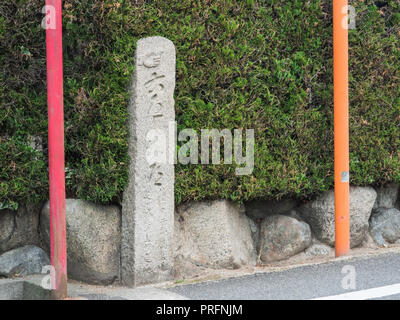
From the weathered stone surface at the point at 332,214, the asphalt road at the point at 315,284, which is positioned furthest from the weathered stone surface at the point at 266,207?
the asphalt road at the point at 315,284

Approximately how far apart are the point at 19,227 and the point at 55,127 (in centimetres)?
125

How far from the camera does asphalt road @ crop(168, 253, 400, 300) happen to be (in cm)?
470

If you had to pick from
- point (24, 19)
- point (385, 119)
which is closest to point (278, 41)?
point (385, 119)

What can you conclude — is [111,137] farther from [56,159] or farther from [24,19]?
[24,19]

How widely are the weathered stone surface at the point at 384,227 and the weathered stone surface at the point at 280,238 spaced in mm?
1030

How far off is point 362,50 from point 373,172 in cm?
126

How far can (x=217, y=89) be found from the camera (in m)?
5.58

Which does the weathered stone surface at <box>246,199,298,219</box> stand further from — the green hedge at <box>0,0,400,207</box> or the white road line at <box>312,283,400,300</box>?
the white road line at <box>312,283,400,300</box>

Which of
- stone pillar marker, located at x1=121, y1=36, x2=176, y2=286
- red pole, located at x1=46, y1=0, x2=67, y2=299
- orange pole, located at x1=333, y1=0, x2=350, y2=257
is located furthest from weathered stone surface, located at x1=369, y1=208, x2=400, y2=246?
red pole, located at x1=46, y1=0, x2=67, y2=299

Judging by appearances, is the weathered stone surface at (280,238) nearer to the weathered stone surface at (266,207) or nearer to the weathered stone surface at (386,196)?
the weathered stone surface at (266,207)

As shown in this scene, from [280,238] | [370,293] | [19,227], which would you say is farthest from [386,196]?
[19,227]

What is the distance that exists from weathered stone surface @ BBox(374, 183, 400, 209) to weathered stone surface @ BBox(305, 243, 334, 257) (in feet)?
2.99

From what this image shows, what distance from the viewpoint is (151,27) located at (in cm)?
515

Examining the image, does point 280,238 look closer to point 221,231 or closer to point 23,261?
point 221,231
